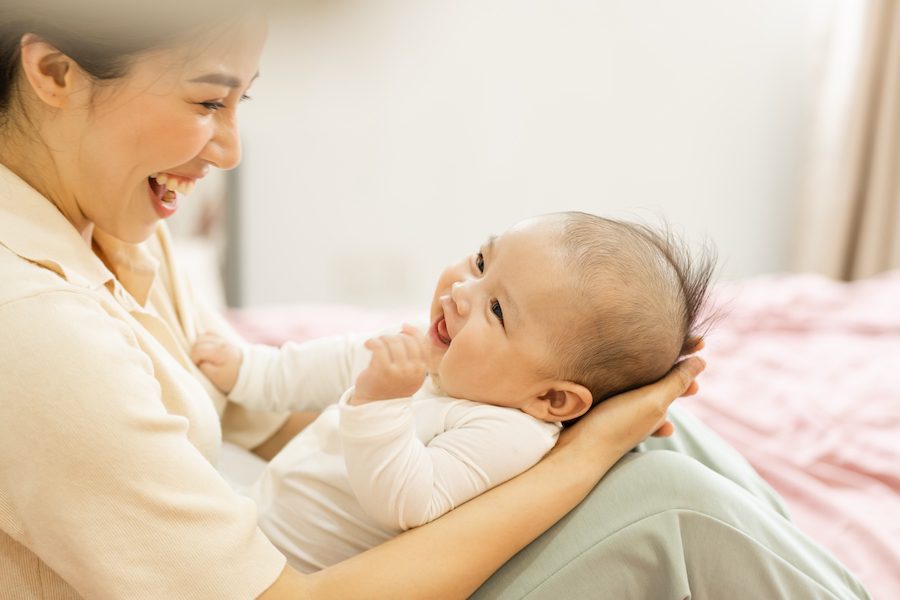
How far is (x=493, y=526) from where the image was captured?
0.90 metres

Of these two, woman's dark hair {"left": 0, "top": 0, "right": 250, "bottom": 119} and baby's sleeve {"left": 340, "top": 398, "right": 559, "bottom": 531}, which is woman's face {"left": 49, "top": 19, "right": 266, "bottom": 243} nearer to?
woman's dark hair {"left": 0, "top": 0, "right": 250, "bottom": 119}

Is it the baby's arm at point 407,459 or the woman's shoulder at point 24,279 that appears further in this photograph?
the baby's arm at point 407,459

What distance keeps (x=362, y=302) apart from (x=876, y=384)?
8.22ft

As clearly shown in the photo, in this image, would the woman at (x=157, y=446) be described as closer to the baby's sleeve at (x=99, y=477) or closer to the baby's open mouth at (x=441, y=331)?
the baby's sleeve at (x=99, y=477)

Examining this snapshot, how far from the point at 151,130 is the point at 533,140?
3107 mm

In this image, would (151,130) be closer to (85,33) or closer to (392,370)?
(85,33)

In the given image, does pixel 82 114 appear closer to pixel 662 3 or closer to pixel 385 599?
pixel 385 599

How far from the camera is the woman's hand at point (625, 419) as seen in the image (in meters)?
1.00

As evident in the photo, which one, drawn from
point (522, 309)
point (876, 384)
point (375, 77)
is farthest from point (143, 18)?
point (375, 77)

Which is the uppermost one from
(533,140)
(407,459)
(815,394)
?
(407,459)

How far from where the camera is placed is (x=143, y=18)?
758 millimetres

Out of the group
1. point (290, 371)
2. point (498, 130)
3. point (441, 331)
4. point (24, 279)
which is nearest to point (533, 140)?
point (498, 130)

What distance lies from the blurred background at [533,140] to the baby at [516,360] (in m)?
2.69

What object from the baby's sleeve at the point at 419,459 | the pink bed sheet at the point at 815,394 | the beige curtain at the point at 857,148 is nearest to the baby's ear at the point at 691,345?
the pink bed sheet at the point at 815,394
